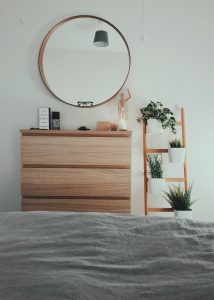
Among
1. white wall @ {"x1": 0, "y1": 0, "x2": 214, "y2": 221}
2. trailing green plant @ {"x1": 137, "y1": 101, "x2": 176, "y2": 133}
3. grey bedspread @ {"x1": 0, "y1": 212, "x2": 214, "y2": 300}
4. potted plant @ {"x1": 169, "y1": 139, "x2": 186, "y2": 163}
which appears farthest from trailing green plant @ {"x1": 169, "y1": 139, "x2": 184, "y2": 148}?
grey bedspread @ {"x1": 0, "y1": 212, "x2": 214, "y2": 300}

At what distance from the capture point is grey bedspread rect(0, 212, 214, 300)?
94cm

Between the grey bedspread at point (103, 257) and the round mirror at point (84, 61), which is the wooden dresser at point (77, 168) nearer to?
the round mirror at point (84, 61)

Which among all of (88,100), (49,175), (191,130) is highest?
(88,100)

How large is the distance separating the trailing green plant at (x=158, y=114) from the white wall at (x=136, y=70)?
0.17m

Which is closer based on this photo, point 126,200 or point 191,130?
point 126,200

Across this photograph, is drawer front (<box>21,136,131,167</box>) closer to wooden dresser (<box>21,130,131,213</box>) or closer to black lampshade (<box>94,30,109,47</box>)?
wooden dresser (<box>21,130,131,213</box>)

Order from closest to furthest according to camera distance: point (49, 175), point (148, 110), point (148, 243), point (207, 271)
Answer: point (207, 271)
point (148, 243)
point (49, 175)
point (148, 110)

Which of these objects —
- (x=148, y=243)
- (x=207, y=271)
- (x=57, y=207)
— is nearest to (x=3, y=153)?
(x=57, y=207)

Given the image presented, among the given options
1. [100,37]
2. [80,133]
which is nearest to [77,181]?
[80,133]

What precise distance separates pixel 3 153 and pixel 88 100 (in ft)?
2.99

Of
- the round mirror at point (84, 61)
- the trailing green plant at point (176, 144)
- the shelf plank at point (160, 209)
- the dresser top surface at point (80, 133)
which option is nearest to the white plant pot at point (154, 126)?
the trailing green plant at point (176, 144)

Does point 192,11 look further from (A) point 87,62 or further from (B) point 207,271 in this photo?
(B) point 207,271

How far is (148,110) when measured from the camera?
3.26 metres

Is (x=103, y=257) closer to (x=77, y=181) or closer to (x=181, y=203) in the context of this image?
(x=77, y=181)
